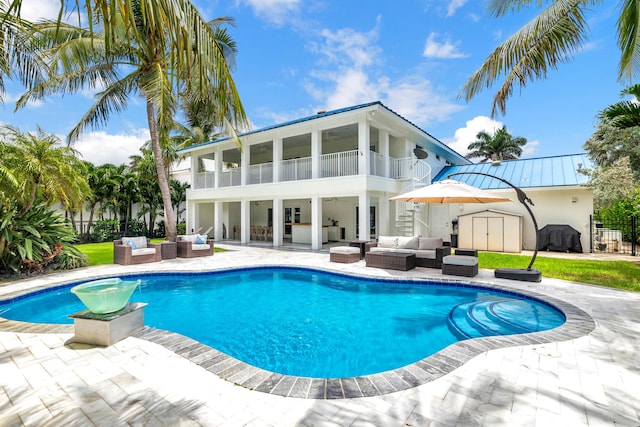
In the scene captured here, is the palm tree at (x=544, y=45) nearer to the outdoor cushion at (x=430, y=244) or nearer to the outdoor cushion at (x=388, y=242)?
the outdoor cushion at (x=430, y=244)

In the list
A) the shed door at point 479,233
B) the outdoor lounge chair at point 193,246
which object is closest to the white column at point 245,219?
the outdoor lounge chair at point 193,246

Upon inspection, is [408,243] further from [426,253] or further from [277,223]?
[277,223]

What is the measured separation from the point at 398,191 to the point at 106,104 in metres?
13.2

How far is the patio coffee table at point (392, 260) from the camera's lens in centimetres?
916

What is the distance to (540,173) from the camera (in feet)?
47.3

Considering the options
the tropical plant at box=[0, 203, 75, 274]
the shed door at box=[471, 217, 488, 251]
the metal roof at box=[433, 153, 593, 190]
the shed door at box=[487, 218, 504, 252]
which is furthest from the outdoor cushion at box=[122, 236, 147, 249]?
the shed door at box=[487, 218, 504, 252]

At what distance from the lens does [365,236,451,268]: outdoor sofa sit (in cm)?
936

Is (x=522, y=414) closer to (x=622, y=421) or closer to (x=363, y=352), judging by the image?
(x=622, y=421)

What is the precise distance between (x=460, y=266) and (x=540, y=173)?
9663 millimetres

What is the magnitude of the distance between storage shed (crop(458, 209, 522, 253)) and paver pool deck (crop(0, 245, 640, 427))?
9.68m

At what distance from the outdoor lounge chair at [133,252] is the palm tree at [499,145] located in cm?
3431

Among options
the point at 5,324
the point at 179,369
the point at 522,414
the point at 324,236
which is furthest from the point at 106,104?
the point at 522,414

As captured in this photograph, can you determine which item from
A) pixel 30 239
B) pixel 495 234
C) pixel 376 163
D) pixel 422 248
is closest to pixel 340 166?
pixel 376 163

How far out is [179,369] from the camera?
11.0 ft
